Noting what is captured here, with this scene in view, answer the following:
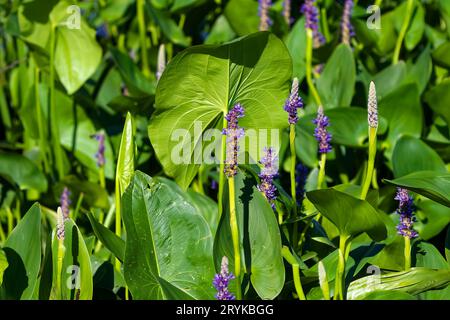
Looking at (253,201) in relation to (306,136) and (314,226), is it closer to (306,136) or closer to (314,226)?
(314,226)

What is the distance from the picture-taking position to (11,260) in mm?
1576

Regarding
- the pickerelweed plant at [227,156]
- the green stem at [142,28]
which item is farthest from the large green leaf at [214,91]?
the green stem at [142,28]

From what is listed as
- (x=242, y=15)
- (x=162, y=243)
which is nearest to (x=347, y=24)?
(x=242, y=15)

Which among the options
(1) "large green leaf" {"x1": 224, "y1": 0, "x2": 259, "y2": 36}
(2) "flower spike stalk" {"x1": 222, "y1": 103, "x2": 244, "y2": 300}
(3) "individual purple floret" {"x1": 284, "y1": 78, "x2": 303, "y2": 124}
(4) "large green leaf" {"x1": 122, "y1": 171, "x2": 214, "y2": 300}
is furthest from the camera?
(1) "large green leaf" {"x1": 224, "y1": 0, "x2": 259, "y2": 36}

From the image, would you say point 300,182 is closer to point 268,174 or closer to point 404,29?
point 268,174

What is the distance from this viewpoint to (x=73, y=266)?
146 centimetres

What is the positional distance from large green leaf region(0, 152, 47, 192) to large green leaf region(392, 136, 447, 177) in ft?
3.01

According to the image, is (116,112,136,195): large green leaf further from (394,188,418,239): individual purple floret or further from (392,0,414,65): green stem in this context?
(392,0,414,65): green stem

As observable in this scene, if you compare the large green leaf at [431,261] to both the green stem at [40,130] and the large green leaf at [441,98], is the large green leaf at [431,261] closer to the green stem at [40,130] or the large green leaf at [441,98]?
the large green leaf at [441,98]

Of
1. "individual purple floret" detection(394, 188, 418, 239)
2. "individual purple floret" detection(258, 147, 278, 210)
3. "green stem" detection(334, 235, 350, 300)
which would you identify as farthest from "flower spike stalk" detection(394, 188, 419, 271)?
"individual purple floret" detection(258, 147, 278, 210)

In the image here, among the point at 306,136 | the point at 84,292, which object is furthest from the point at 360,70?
the point at 84,292

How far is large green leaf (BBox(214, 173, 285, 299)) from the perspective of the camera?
1.36m

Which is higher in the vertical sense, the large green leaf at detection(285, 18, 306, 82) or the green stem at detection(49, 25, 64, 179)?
the large green leaf at detection(285, 18, 306, 82)
